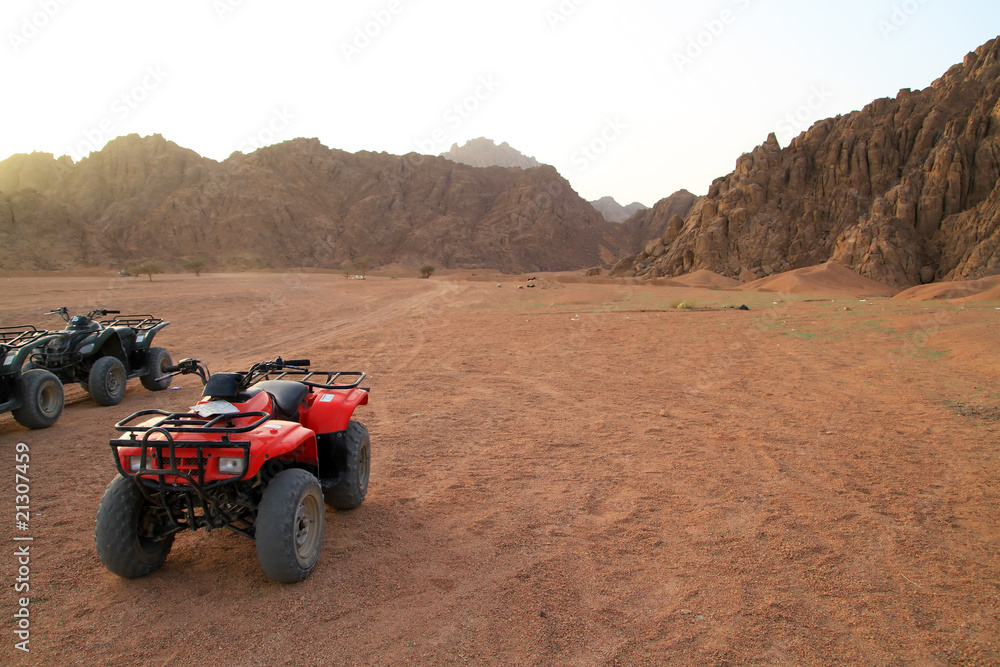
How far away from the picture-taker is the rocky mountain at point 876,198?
1642 inches

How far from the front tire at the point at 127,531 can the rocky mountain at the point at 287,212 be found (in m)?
61.7

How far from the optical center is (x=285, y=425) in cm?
379

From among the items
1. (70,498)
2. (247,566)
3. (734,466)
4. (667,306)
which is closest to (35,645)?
(247,566)

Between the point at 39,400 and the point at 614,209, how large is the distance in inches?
7477

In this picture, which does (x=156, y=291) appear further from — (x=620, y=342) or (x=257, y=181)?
(x=257, y=181)

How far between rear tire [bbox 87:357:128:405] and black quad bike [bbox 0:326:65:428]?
836 millimetres

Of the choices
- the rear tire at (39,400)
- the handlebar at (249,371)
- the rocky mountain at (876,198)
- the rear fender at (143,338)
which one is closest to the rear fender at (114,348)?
the rear fender at (143,338)

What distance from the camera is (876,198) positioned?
45781mm

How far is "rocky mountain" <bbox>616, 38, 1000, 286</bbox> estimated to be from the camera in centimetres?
4172

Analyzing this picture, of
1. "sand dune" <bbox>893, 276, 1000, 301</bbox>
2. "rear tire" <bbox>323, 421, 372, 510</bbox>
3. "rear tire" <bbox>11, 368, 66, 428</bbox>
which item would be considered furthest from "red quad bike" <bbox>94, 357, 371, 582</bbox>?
"sand dune" <bbox>893, 276, 1000, 301</bbox>

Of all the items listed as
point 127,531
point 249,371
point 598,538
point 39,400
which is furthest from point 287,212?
point 598,538

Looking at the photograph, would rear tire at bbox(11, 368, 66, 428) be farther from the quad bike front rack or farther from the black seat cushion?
the quad bike front rack

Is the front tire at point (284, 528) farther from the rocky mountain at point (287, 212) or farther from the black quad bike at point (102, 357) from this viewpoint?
the rocky mountain at point (287, 212)

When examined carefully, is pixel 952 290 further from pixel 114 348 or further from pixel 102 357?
pixel 102 357
